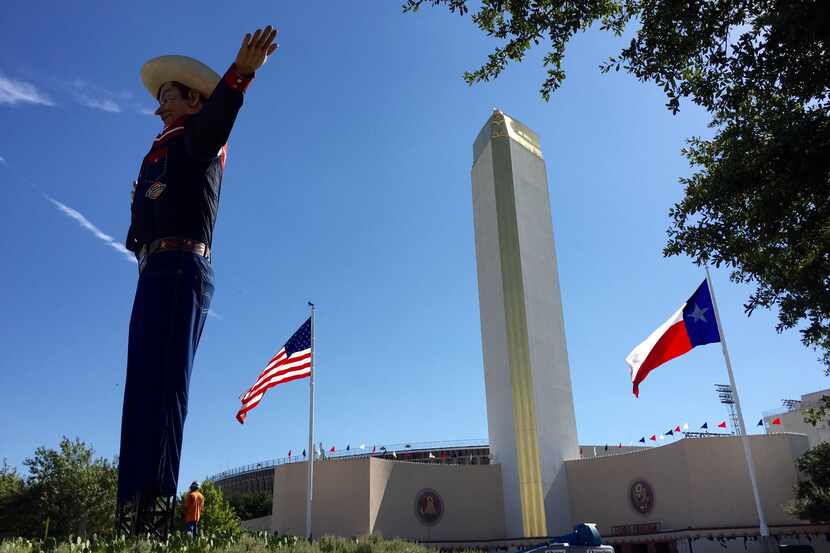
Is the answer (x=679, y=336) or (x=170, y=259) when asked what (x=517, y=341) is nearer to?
(x=679, y=336)

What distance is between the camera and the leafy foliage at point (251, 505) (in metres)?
57.0

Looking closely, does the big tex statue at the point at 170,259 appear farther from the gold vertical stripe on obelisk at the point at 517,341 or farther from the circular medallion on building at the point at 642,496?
the circular medallion on building at the point at 642,496

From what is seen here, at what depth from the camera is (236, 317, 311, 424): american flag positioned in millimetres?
20500

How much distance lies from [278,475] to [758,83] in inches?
958

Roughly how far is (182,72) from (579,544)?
Result: 9253mm

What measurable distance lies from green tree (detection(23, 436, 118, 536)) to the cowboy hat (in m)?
33.8

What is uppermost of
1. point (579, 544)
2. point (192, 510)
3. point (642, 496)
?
→ point (642, 496)

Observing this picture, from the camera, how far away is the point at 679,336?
73.5ft

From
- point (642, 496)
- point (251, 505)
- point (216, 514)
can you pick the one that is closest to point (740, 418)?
point (642, 496)

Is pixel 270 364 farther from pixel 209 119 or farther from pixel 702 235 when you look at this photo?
pixel 702 235

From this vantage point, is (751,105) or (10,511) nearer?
(751,105)

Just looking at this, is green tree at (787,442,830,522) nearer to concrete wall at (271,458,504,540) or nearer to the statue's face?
concrete wall at (271,458,504,540)

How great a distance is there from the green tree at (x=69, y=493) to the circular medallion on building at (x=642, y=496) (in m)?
28.2

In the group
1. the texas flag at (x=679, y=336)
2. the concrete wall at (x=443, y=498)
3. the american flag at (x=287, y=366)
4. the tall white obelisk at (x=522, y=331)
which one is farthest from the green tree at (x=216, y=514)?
the texas flag at (x=679, y=336)
